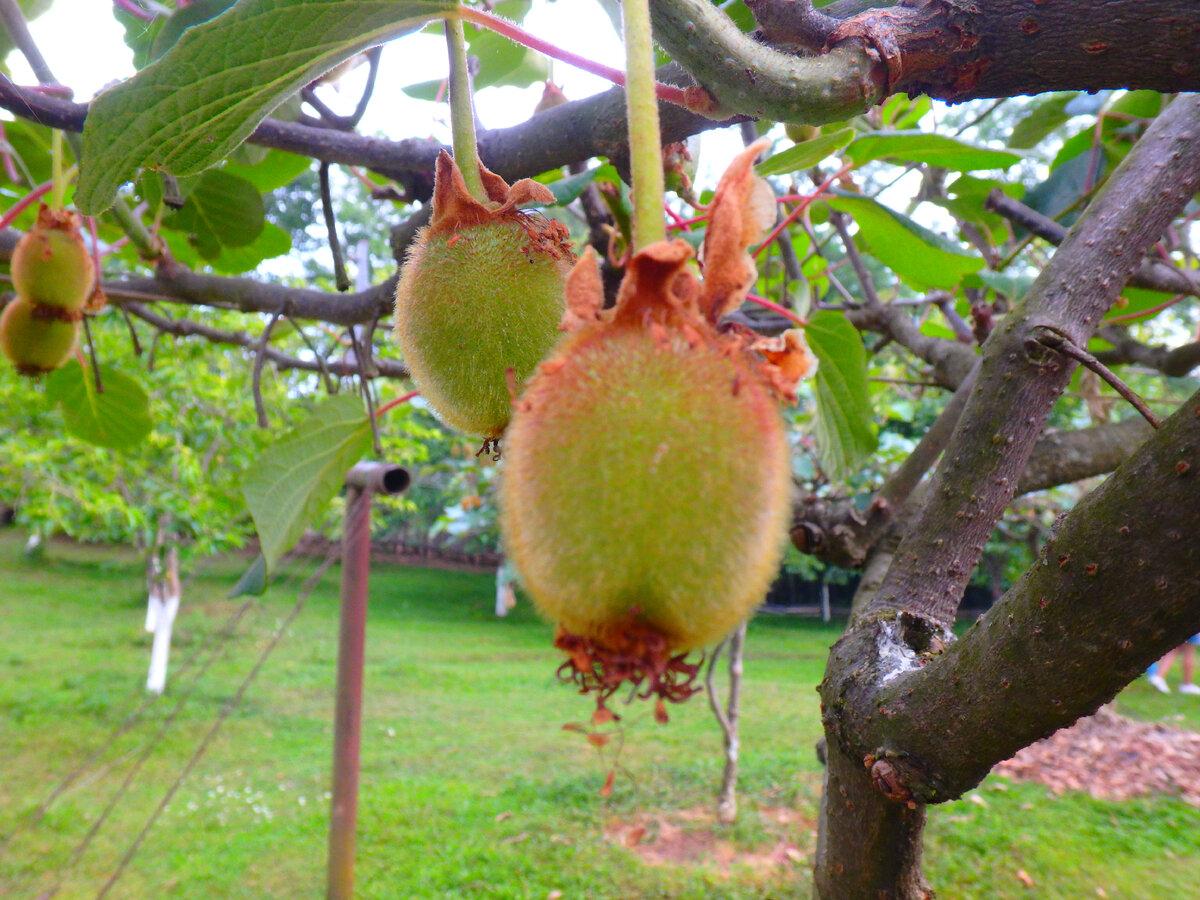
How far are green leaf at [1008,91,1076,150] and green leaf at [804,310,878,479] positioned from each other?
113 cm

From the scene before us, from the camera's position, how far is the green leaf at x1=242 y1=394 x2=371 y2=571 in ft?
4.24

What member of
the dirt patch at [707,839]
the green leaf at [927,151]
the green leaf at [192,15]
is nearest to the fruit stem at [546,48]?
the green leaf at [192,15]

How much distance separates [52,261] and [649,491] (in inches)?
58.4

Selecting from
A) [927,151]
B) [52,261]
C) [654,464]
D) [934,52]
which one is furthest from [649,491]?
[52,261]

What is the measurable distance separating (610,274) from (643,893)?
3.20 meters

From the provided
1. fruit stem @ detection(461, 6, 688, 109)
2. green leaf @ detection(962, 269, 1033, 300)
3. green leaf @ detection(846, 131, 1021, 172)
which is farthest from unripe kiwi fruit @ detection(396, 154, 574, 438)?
green leaf @ detection(962, 269, 1033, 300)

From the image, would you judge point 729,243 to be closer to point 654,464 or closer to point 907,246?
point 654,464

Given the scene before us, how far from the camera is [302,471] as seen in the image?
137cm

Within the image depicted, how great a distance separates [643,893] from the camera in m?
3.59

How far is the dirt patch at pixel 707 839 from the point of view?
12.7 ft

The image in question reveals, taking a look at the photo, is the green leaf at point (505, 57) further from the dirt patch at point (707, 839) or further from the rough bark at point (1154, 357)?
the dirt patch at point (707, 839)

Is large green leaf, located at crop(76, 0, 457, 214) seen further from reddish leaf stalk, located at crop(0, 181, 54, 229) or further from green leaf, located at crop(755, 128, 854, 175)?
reddish leaf stalk, located at crop(0, 181, 54, 229)

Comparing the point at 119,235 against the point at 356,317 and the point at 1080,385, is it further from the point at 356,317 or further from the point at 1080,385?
the point at 1080,385

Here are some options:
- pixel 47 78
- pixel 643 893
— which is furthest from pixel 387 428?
pixel 47 78
